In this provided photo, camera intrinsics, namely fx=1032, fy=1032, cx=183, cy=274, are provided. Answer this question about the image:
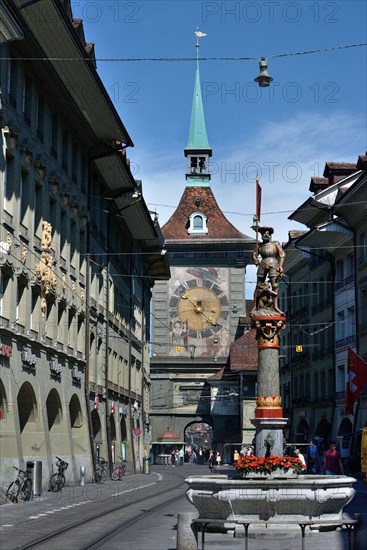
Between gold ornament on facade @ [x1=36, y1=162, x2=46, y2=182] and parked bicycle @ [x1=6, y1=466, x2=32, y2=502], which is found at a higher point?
gold ornament on facade @ [x1=36, y1=162, x2=46, y2=182]

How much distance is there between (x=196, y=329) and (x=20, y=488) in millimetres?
67340

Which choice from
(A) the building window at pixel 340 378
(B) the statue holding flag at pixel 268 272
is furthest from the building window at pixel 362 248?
(B) the statue holding flag at pixel 268 272

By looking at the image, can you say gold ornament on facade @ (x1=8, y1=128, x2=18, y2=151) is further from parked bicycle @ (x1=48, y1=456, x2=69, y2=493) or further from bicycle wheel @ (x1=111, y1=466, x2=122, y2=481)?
bicycle wheel @ (x1=111, y1=466, x2=122, y2=481)

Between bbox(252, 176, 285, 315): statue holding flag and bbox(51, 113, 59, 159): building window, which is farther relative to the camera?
bbox(51, 113, 59, 159): building window

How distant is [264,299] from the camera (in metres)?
22.7

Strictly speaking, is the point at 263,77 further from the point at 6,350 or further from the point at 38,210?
Result: the point at 38,210

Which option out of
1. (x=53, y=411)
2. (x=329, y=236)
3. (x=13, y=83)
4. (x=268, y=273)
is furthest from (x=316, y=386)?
(x=268, y=273)

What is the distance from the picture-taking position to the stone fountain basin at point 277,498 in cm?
1722

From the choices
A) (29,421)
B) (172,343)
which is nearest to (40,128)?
(29,421)

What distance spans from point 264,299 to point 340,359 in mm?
35588

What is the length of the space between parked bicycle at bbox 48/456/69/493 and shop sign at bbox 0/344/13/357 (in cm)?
593

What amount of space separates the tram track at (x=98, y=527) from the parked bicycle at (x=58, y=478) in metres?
2.66

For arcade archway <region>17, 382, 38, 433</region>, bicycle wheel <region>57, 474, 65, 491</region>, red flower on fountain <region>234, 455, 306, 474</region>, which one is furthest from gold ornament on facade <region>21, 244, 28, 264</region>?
red flower on fountain <region>234, 455, 306, 474</region>

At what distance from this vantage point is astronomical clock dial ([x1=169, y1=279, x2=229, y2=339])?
95312 mm
